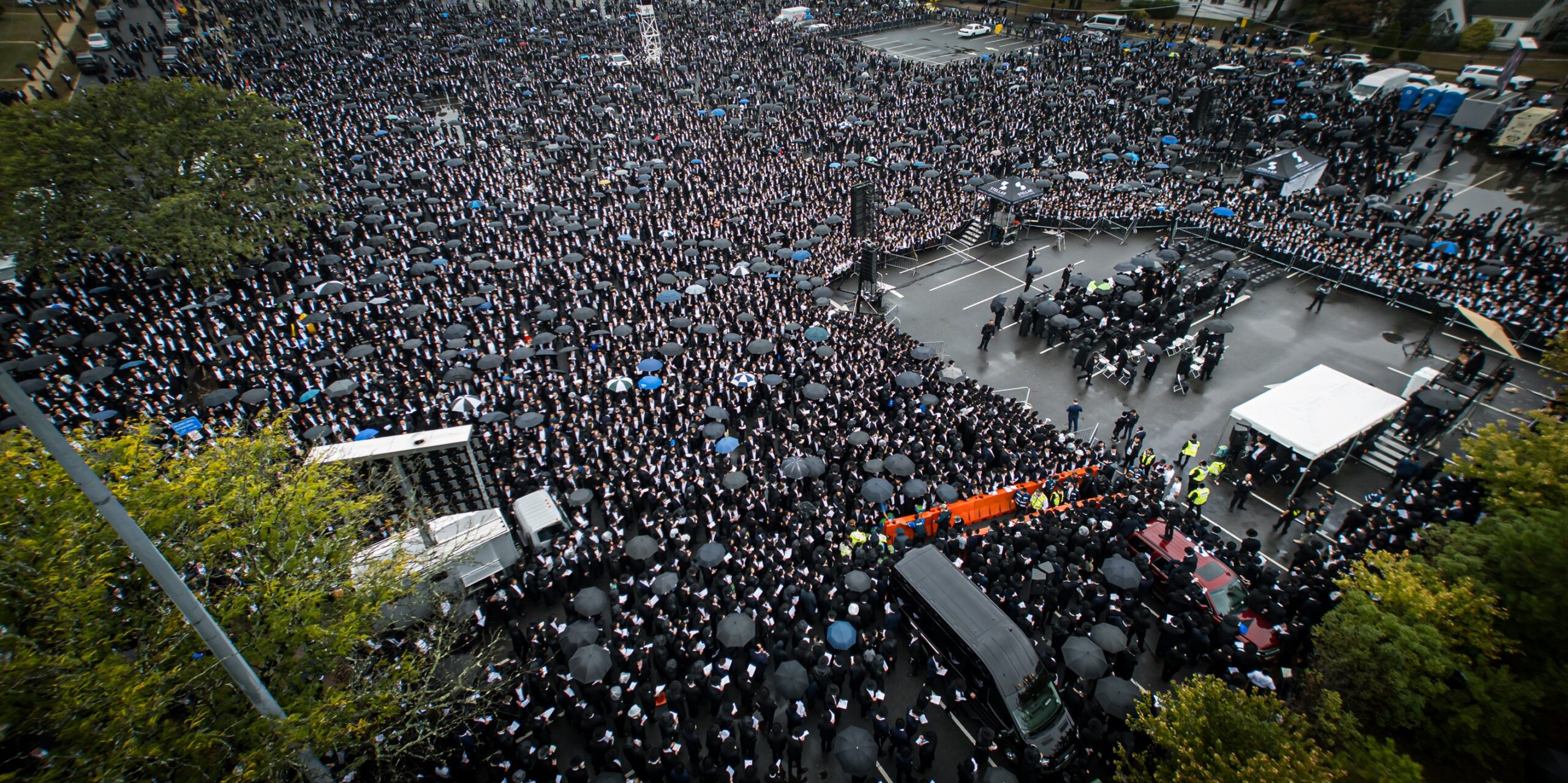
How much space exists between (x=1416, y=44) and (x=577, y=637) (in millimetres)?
60580

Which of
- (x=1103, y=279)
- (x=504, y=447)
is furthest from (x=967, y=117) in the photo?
(x=504, y=447)

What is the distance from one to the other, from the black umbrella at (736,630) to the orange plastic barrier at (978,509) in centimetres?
424

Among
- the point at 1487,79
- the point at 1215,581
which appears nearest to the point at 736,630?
the point at 1215,581

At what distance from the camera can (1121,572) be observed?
517 inches

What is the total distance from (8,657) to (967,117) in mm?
40748

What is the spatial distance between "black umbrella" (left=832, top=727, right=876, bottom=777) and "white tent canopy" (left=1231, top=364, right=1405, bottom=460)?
524 inches

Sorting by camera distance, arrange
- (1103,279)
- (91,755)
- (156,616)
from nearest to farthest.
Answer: (91,755) < (156,616) < (1103,279)

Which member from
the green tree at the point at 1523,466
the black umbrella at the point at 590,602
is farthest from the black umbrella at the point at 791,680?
the green tree at the point at 1523,466

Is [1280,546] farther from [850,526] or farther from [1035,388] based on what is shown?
[850,526]

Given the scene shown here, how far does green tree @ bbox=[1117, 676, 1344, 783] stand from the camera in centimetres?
836

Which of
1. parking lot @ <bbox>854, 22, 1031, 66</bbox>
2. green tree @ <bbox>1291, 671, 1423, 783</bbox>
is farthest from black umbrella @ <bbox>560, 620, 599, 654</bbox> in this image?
parking lot @ <bbox>854, 22, 1031, 66</bbox>

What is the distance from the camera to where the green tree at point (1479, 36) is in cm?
4241

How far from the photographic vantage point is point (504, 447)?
1709cm

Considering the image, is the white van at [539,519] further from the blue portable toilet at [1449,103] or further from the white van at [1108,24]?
the white van at [1108,24]
